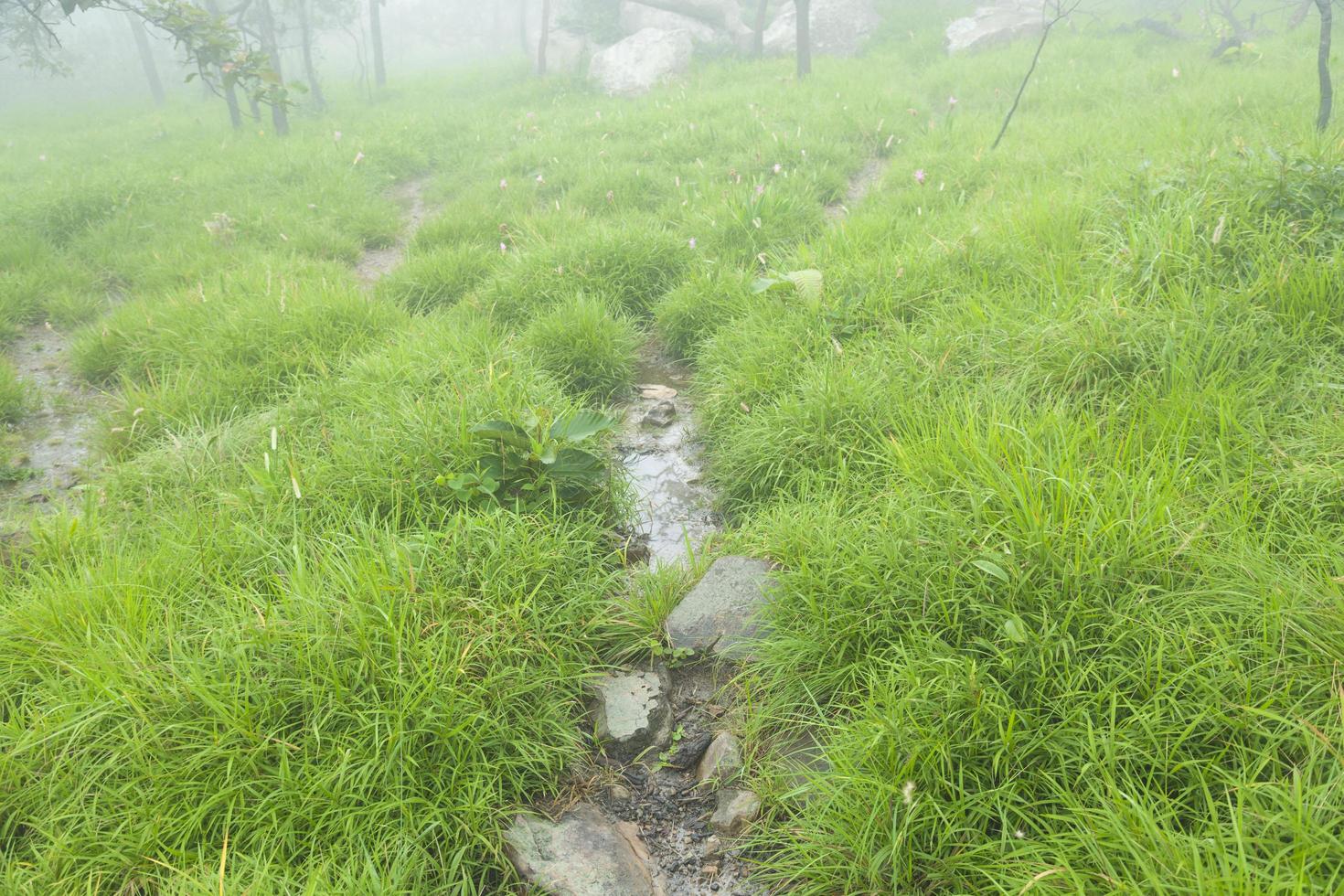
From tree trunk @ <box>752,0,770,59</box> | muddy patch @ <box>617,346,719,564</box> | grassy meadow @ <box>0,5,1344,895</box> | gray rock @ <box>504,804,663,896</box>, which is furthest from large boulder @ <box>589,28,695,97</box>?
gray rock @ <box>504,804,663,896</box>

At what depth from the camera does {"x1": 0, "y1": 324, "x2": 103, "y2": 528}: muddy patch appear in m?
4.35

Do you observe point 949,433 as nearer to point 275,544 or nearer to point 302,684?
point 302,684

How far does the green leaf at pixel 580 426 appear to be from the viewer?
143 inches

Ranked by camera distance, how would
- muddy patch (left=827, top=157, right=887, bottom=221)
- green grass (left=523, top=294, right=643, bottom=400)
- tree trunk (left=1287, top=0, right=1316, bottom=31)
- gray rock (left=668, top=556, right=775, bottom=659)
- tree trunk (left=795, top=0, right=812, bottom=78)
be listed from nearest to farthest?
gray rock (left=668, top=556, right=775, bottom=659), green grass (left=523, top=294, right=643, bottom=400), muddy patch (left=827, top=157, right=887, bottom=221), tree trunk (left=1287, top=0, right=1316, bottom=31), tree trunk (left=795, top=0, right=812, bottom=78)

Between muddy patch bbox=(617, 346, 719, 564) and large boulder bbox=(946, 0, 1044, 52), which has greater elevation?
large boulder bbox=(946, 0, 1044, 52)

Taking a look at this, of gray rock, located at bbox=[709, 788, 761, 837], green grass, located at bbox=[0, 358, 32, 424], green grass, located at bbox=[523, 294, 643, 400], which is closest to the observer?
gray rock, located at bbox=[709, 788, 761, 837]

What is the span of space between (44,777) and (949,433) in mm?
3407

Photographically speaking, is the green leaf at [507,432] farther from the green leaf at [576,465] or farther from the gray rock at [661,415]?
the gray rock at [661,415]

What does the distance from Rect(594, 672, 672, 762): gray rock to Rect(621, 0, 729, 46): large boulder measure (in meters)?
17.1

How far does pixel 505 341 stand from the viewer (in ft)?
16.7

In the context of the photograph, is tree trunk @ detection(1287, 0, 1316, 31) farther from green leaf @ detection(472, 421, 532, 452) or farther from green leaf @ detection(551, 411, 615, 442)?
green leaf @ detection(472, 421, 532, 452)

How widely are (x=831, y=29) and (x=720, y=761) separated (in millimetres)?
18039

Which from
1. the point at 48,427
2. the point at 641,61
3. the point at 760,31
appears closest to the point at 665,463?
the point at 48,427

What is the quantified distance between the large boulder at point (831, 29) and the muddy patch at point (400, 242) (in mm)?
10089
